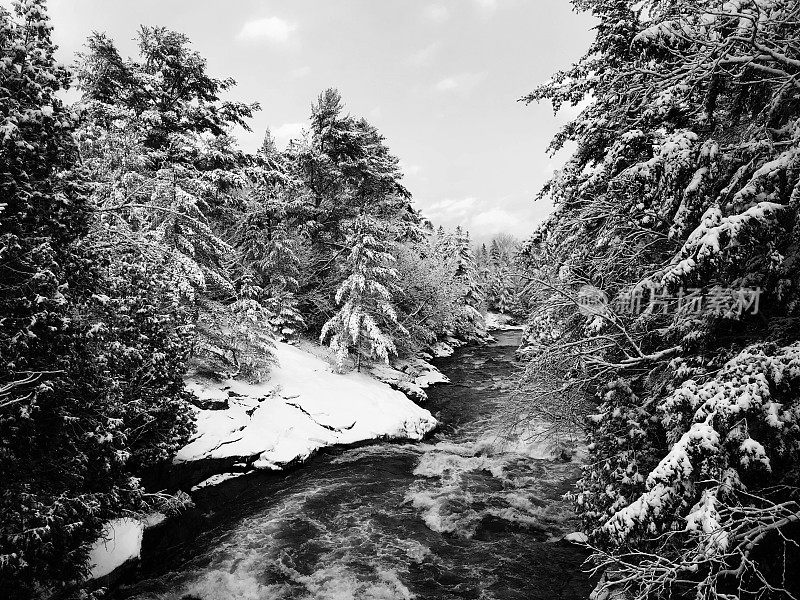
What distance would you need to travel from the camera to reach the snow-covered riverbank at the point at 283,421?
10.8m

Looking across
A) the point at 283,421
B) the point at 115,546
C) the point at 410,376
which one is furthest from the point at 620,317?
the point at 410,376

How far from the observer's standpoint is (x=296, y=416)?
14523 millimetres

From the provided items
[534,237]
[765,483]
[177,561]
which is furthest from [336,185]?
[765,483]

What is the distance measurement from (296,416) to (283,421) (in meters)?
0.62

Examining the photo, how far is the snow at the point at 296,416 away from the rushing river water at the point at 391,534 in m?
0.84

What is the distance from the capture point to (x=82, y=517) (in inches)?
251

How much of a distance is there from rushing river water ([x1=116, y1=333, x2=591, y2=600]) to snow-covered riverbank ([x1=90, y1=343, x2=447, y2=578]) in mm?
668

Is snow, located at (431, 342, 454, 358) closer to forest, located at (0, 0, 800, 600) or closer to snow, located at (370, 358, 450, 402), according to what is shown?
snow, located at (370, 358, 450, 402)

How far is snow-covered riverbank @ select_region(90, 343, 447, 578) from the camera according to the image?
35.4ft

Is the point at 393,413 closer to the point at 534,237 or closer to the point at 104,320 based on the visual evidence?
the point at 534,237

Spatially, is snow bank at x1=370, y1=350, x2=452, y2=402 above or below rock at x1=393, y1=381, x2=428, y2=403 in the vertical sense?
above

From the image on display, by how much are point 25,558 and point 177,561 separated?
3600 mm

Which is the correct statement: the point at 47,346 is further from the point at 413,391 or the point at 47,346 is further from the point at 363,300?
the point at 413,391

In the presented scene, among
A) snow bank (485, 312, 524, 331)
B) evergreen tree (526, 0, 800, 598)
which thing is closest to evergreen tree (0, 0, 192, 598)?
Answer: evergreen tree (526, 0, 800, 598)
